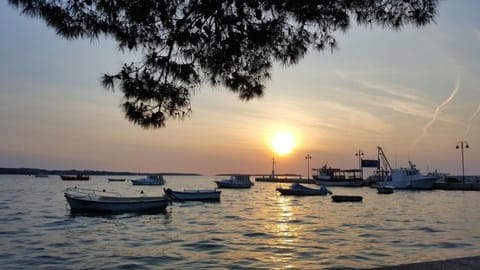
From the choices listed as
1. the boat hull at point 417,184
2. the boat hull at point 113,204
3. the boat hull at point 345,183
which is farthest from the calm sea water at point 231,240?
the boat hull at point 345,183

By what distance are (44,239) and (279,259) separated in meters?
12.8

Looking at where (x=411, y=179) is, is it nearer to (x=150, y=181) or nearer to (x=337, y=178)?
(x=337, y=178)

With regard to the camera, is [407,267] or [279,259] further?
[279,259]

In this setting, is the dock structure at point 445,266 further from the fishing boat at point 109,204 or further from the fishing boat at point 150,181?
the fishing boat at point 150,181

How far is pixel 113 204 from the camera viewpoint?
117 ft

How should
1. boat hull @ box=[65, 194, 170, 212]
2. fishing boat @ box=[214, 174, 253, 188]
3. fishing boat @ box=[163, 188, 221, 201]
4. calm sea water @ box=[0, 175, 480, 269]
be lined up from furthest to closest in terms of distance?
fishing boat @ box=[214, 174, 253, 188] → fishing boat @ box=[163, 188, 221, 201] → boat hull @ box=[65, 194, 170, 212] → calm sea water @ box=[0, 175, 480, 269]

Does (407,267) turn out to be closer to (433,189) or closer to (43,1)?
(43,1)

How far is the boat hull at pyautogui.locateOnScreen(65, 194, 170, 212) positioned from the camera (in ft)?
117

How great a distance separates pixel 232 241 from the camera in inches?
848

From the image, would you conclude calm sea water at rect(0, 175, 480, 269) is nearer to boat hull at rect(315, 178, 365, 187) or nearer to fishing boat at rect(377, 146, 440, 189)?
fishing boat at rect(377, 146, 440, 189)

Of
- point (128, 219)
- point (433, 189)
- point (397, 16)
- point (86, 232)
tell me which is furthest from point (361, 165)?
point (397, 16)

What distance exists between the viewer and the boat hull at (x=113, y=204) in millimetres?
35594

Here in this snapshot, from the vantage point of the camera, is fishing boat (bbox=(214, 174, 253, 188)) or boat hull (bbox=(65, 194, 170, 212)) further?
fishing boat (bbox=(214, 174, 253, 188))

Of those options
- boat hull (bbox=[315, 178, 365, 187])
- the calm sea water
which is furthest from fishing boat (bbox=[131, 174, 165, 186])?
the calm sea water
